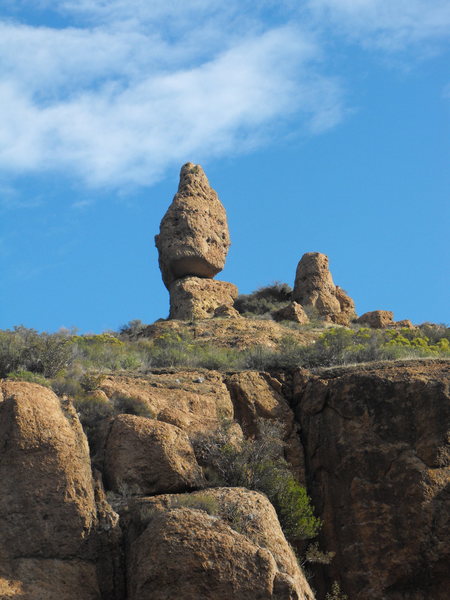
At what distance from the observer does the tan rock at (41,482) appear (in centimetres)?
1005

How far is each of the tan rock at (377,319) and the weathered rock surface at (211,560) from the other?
16364 millimetres

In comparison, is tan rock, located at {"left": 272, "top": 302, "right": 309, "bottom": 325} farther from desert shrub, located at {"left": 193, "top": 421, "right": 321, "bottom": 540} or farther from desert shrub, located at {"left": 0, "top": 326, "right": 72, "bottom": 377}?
desert shrub, located at {"left": 193, "top": 421, "right": 321, "bottom": 540}

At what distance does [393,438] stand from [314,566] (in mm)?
1924

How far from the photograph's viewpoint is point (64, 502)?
1027cm

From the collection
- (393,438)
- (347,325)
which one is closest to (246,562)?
(393,438)

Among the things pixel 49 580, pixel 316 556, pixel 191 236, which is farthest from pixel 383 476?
pixel 191 236

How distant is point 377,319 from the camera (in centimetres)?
2641

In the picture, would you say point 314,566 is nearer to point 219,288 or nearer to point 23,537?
point 23,537

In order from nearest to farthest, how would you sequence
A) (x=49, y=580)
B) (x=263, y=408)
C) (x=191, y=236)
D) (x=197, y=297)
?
(x=49, y=580), (x=263, y=408), (x=197, y=297), (x=191, y=236)

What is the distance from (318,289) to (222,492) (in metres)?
16.5

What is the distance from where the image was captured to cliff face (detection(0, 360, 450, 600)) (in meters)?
9.76

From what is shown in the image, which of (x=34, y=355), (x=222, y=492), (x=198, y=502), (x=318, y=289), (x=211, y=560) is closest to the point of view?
(x=211, y=560)

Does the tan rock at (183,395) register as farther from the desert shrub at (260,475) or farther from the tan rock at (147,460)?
the tan rock at (147,460)

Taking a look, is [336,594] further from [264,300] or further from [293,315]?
[264,300]
